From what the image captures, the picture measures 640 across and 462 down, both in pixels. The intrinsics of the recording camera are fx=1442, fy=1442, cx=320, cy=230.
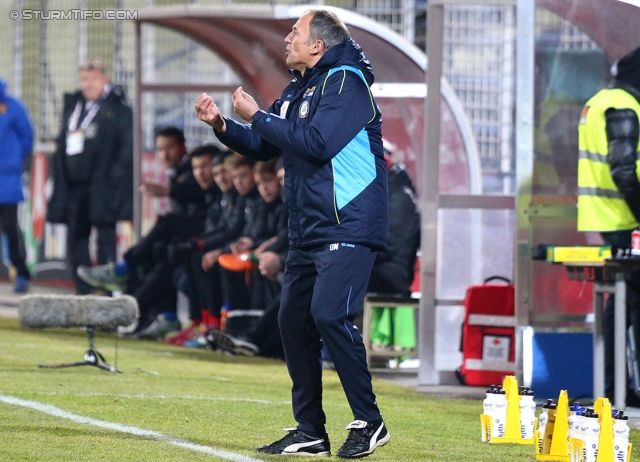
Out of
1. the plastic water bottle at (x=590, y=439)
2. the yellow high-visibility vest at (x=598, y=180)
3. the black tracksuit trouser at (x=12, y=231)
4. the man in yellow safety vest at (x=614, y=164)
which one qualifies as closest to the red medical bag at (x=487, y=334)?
the man in yellow safety vest at (x=614, y=164)

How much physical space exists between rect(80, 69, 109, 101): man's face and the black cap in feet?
21.9

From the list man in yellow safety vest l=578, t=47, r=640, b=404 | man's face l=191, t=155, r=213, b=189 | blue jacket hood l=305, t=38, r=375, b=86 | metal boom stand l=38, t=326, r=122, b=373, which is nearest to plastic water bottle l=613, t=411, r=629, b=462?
blue jacket hood l=305, t=38, r=375, b=86

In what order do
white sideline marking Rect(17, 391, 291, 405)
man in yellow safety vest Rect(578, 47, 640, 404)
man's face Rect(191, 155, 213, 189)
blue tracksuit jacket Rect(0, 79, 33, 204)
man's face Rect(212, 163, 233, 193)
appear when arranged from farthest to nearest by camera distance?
blue tracksuit jacket Rect(0, 79, 33, 204), man's face Rect(191, 155, 213, 189), man's face Rect(212, 163, 233, 193), man in yellow safety vest Rect(578, 47, 640, 404), white sideline marking Rect(17, 391, 291, 405)

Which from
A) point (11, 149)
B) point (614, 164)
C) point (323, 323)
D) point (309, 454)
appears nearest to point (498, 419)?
point (309, 454)

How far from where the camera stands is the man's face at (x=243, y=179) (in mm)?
12000

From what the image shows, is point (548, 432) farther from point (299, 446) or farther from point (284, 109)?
point (284, 109)

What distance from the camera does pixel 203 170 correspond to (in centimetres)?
1288

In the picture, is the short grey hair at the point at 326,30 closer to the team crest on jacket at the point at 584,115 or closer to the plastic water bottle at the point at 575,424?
the plastic water bottle at the point at 575,424

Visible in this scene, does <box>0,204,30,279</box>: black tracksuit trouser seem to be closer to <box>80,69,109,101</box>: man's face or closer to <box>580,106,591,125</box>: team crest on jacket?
<box>80,69,109,101</box>: man's face

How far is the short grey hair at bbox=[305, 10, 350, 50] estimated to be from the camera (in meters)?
5.93

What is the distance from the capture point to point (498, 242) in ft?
33.7

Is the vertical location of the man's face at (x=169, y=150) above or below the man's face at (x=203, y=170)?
above

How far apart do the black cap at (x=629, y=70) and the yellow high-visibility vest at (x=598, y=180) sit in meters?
0.10

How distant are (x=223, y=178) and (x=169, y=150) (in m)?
0.96
